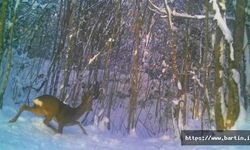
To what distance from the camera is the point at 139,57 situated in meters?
18.5

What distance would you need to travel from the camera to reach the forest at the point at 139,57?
1360 centimetres

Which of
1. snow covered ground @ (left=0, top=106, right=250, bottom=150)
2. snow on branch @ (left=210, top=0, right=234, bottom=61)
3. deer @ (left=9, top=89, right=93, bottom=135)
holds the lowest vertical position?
snow covered ground @ (left=0, top=106, right=250, bottom=150)

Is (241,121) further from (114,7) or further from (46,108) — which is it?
(114,7)

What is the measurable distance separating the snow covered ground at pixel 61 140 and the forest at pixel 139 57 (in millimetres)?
1203

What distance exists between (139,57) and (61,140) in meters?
8.17

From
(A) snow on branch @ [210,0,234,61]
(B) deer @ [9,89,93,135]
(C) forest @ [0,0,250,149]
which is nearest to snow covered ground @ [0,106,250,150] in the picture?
(B) deer @ [9,89,93,135]

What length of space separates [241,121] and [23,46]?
16.0 metres

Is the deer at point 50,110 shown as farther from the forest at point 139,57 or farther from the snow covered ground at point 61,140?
the forest at point 139,57

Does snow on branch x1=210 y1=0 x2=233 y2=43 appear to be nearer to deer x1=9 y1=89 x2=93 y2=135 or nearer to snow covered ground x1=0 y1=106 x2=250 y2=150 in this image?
snow covered ground x1=0 y1=106 x2=250 y2=150

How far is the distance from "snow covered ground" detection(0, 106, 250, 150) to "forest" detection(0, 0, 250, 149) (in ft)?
3.95

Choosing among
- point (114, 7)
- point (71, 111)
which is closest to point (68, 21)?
point (114, 7)

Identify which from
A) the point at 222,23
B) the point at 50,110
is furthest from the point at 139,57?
the point at 50,110

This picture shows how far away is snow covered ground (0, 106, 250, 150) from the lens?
990 centimetres

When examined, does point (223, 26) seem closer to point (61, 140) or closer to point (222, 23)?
point (222, 23)
